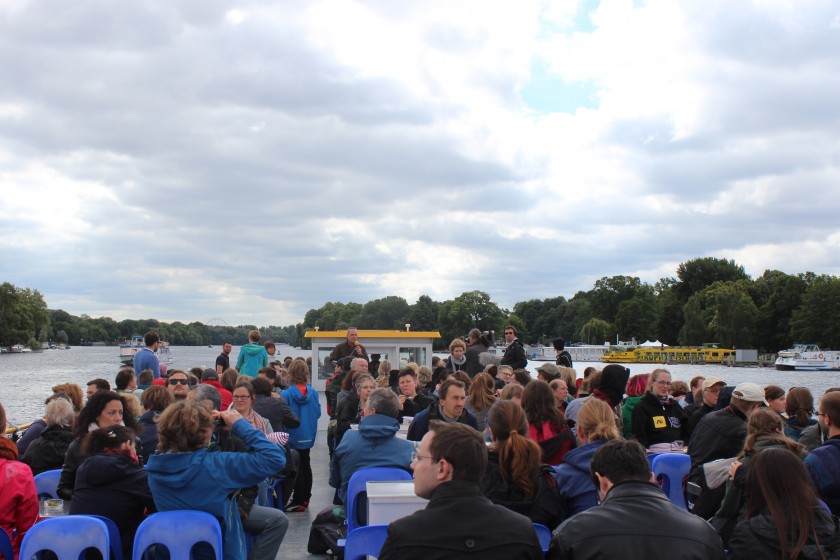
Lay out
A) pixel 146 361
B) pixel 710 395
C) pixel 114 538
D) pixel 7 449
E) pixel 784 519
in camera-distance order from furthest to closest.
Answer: pixel 146 361
pixel 710 395
pixel 7 449
pixel 114 538
pixel 784 519

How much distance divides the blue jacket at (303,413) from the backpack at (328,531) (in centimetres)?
195

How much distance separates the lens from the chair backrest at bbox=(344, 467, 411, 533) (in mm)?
5090

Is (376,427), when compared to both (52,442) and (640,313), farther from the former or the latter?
(640,313)

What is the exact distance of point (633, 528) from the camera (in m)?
2.82

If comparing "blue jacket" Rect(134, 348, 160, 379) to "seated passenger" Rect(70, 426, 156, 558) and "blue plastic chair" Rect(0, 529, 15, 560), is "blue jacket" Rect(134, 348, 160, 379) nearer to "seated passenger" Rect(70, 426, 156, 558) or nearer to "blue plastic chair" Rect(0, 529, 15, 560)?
"seated passenger" Rect(70, 426, 156, 558)

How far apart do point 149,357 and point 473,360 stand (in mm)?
4892

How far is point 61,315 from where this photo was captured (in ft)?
552

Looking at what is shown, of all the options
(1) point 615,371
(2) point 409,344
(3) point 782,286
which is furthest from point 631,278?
(1) point 615,371

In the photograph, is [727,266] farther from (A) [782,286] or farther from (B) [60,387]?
(B) [60,387]

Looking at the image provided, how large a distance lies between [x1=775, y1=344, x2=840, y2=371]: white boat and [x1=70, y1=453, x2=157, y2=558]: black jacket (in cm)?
8667

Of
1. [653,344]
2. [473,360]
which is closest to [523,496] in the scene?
[473,360]

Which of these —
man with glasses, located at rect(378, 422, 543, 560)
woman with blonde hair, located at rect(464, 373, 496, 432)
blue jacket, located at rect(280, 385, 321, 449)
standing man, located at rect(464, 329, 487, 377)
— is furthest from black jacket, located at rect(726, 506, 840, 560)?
standing man, located at rect(464, 329, 487, 377)

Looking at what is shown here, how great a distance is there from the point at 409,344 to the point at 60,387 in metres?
10.5

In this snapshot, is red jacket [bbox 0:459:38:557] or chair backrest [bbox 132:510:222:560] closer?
chair backrest [bbox 132:510:222:560]
